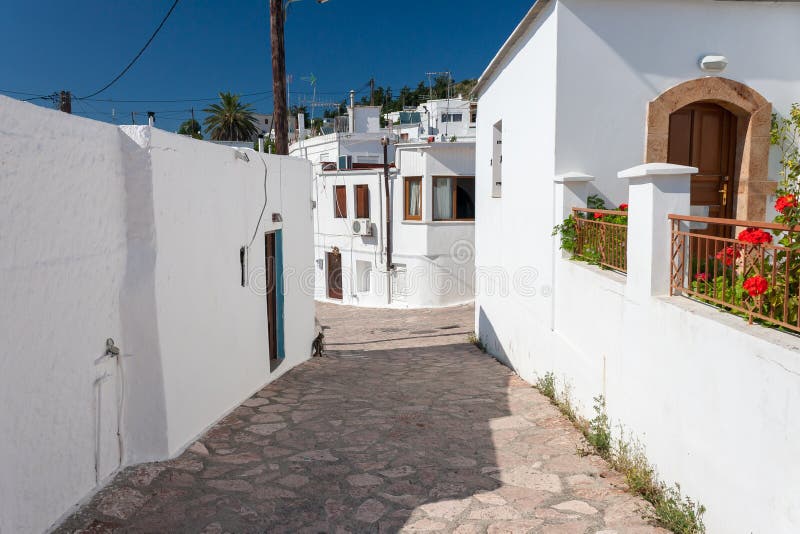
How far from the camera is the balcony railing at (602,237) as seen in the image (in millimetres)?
5996

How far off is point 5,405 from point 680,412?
13.9 ft

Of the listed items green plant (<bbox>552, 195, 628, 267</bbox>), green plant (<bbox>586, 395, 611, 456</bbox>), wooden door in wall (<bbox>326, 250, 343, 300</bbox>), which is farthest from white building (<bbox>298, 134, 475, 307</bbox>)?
green plant (<bbox>586, 395, 611, 456</bbox>)

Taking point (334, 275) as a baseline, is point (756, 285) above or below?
above

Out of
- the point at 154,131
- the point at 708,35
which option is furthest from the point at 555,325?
the point at 154,131

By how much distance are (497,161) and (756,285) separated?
817 centimetres

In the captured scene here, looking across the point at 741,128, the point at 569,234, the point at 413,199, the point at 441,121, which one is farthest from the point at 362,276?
the point at 741,128

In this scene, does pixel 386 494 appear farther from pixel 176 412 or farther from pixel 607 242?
pixel 607 242

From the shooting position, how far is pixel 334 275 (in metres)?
26.9

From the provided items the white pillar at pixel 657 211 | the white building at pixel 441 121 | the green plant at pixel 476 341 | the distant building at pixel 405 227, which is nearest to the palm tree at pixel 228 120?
the white building at pixel 441 121

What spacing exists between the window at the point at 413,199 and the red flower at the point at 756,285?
64.0ft

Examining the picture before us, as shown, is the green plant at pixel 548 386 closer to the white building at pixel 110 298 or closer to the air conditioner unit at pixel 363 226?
the white building at pixel 110 298

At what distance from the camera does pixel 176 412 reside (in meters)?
5.42

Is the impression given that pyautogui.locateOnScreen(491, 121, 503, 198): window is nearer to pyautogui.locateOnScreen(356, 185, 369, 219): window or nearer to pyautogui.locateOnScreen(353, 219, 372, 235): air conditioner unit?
pyautogui.locateOnScreen(353, 219, 372, 235): air conditioner unit

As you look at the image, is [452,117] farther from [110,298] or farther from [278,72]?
[110,298]
